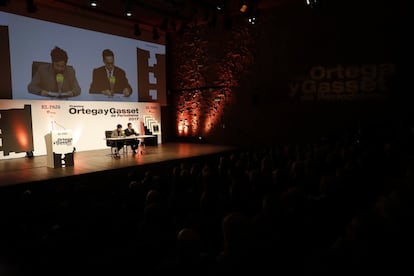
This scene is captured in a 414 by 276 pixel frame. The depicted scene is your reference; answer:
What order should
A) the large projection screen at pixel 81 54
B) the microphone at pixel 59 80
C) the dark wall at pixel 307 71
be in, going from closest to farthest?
the dark wall at pixel 307 71 < the large projection screen at pixel 81 54 < the microphone at pixel 59 80

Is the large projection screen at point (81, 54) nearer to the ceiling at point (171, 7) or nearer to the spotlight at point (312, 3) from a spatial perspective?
the ceiling at point (171, 7)

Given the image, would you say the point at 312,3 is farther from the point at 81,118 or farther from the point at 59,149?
the point at 81,118

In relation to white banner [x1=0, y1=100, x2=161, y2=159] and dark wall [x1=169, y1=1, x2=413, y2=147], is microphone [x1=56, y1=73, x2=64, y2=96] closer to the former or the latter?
white banner [x1=0, y1=100, x2=161, y2=159]

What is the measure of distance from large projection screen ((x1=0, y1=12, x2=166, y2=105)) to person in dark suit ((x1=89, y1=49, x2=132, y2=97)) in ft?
0.39

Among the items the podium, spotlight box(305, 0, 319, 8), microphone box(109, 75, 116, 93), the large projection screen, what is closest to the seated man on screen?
the large projection screen

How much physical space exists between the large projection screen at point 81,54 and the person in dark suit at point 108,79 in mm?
120

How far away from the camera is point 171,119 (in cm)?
1170

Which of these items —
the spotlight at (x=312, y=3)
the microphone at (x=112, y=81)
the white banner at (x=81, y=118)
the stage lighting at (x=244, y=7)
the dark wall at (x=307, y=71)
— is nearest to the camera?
the spotlight at (x=312, y=3)

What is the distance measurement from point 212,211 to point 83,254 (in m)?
0.98

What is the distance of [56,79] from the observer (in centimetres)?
846

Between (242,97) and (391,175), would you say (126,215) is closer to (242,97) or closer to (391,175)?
(391,175)

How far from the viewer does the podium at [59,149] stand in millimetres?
6113

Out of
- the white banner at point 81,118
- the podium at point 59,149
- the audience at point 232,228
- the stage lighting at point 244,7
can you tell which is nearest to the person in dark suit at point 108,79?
the white banner at point 81,118

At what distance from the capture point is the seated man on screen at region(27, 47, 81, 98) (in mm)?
8133
